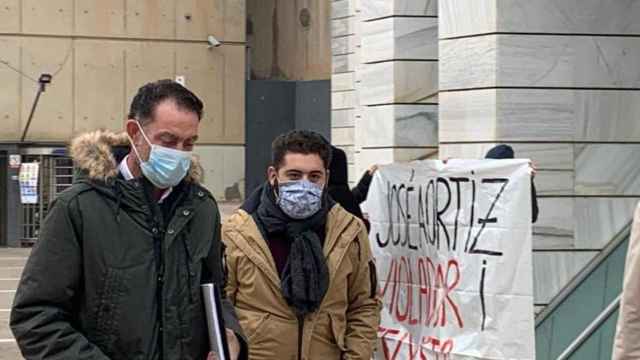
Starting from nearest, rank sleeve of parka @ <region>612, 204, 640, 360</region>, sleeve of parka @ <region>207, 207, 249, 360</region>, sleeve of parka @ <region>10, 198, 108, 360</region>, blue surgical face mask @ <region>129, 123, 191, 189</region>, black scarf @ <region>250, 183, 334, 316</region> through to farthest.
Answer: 1. sleeve of parka @ <region>10, 198, 108, 360</region>
2. blue surgical face mask @ <region>129, 123, 191, 189</region>
3. sleeve of parka @ <region>612, 204, 640, 360</region>
4. sleeve of parka @ <region>207, 207, 249, 360</region>
5. black scarf @ <region>250, 183, 334, 316</region>

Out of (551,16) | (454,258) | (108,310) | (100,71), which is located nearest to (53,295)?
(108,310)

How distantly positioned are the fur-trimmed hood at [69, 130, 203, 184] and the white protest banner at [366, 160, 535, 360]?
327 centimetres

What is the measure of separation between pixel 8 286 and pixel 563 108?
15.5 m

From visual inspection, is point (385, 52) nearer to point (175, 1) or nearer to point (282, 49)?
point (175, 1)

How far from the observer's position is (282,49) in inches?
1535

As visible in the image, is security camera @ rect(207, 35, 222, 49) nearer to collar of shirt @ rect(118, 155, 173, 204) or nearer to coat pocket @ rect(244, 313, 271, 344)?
coat pocket @ rect(244, 313, 271, 344)

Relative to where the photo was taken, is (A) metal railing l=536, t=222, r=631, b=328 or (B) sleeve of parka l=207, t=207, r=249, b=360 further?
(A) metal railing l=536, t=222, r=631, b=328

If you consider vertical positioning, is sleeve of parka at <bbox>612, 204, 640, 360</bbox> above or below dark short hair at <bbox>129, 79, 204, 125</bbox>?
below

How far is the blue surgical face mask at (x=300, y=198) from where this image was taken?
573 cm

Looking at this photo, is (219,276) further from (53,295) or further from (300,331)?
(300,331)

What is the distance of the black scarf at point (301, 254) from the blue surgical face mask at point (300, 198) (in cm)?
4

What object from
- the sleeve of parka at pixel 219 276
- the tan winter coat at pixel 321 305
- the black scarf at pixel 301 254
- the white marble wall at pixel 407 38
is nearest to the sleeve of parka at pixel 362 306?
the tan winter coat at pixel 321 305

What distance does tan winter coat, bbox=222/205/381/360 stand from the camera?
5.74 meters

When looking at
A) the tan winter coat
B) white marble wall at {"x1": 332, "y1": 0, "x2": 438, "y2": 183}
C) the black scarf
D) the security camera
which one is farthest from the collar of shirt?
the security camera
